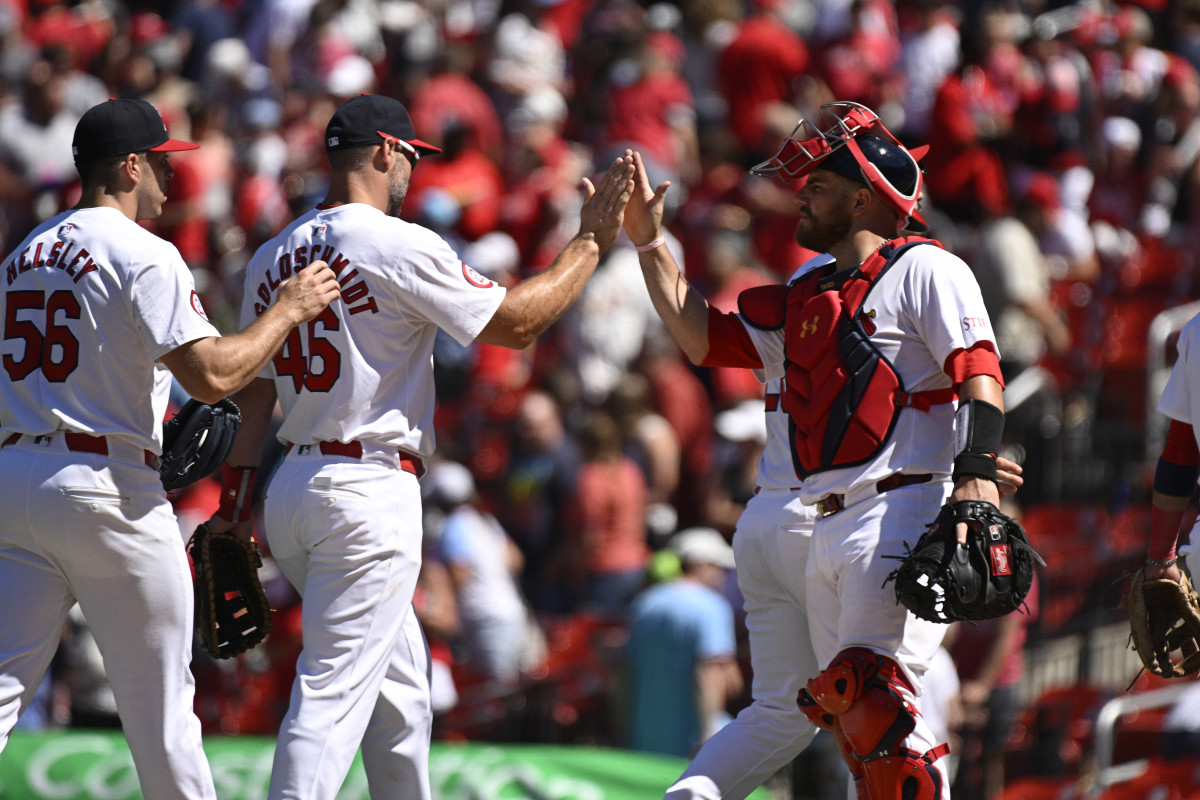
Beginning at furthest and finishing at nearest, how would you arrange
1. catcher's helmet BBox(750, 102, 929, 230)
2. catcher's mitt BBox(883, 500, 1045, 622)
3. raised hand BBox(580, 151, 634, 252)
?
raised hand BBox(580, 151, 634, 252)
catcher's helmet BBox(750, 102, 929, 230)
catcher's mitt BBox(883, 500, 1045, 622)

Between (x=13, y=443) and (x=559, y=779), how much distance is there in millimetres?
3843

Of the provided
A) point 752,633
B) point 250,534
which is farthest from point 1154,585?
point 250,534

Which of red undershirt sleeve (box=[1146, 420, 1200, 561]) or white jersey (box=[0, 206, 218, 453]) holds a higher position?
white jersey (box=[0, 206, 218, 453])

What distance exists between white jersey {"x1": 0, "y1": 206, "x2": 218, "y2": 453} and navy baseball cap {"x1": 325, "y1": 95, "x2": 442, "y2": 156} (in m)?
0.69

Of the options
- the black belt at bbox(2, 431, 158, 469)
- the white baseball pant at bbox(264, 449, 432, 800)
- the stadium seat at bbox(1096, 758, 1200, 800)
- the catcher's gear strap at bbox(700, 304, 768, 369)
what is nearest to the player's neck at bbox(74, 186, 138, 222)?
the black belt at bbox(2, 431, 158, 469)

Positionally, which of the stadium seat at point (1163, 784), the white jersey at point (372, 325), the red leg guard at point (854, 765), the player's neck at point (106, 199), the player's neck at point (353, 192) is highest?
the player's neck at point (106, 199)

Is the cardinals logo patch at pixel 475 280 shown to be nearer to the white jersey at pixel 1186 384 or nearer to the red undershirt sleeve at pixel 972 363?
the red undershirt sleeve at pixel 972 363

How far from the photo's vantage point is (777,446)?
17.6ft

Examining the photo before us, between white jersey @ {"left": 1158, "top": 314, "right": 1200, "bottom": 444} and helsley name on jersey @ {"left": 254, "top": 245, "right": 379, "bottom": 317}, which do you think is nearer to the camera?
white jersey @ {"left": 1158, "top": 314, "right": 1200, "bottom": 444}

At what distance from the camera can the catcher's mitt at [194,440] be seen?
4.98 meters

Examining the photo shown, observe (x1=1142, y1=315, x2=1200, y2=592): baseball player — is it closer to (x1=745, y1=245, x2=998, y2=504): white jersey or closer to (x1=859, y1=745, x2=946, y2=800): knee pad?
(x1=745, y1=245, x2=998, y2=504): white jersey

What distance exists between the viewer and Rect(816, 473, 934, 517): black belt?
4.71 m

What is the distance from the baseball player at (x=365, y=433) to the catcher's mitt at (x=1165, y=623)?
2015 mm

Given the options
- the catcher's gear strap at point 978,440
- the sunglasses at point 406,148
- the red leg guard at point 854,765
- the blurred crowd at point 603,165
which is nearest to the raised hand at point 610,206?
the sunglasses at point 406,148
